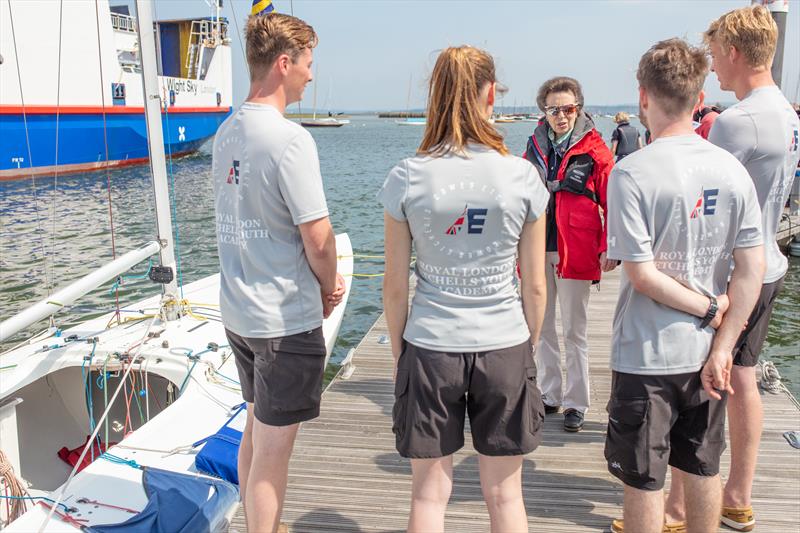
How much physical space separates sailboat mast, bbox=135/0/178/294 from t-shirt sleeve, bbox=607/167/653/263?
2861 mm

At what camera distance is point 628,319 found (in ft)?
6.91

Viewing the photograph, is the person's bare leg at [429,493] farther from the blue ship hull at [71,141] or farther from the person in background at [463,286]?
the blue ship hull at [71,141]

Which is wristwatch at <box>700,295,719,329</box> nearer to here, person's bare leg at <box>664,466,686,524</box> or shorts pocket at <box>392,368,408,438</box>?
person's bare leg at <box>664,466,686,524</box>

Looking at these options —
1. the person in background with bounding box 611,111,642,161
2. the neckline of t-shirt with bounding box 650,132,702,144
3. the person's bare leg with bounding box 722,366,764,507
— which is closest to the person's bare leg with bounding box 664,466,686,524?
the person's bare leg with bounding box 722,366,764,507

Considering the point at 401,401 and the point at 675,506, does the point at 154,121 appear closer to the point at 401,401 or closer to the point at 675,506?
the point at 401,401

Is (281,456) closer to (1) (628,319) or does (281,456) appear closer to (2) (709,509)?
(1) (628,319)

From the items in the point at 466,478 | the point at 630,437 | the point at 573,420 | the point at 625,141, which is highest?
the point at 625,141

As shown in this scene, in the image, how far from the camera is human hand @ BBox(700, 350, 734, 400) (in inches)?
78.6

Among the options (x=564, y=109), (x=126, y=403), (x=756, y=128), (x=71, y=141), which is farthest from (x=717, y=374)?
(x=71, y=141)

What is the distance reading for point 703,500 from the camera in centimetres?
216

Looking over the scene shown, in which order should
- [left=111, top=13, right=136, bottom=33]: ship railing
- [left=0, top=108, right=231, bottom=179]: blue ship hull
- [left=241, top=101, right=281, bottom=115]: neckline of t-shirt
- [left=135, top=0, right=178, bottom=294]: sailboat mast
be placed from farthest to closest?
[left=111, top=13, right=136, bottom=33]: ship railing < [left=0, top=108, right=231, bottom=179]: blue ship hull < [left=135, top=0, right=178, bottom=294]: sailboat mast < [left=241, top=101, right=281, bottom=115]: neckline of t-shirt

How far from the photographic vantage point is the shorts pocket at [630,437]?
204cm

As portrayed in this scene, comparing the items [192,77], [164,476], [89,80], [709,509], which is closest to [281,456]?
[164,476]

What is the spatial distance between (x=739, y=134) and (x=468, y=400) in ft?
4.52
